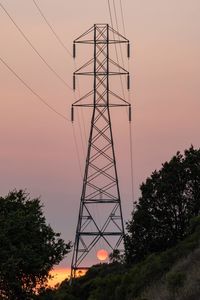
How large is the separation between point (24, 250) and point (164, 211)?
Result: 20.1 m

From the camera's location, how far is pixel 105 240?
5144cm

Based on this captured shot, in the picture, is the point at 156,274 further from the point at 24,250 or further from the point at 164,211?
the point at 164,211

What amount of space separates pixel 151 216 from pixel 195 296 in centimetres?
4459

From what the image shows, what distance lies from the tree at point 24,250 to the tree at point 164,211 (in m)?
13.6

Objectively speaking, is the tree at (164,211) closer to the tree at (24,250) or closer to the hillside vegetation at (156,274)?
the hillside vegetation at (156,274)

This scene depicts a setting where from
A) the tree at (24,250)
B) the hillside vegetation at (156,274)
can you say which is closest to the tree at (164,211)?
the hillside vegetation at (156,274)

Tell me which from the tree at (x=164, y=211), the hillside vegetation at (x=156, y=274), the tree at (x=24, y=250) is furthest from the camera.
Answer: the tree at (x=164, y=211)

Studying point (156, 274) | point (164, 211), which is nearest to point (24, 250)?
point (156, 274)

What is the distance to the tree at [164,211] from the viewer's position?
70625 mm

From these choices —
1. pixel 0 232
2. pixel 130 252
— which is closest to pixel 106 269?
pixel 130 252

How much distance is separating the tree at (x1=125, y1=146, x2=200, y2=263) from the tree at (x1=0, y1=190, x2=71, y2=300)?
13.6 meters

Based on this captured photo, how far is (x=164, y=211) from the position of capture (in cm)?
7094

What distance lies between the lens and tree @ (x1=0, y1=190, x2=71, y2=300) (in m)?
54.2

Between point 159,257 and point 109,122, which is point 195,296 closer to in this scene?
point 109,122
